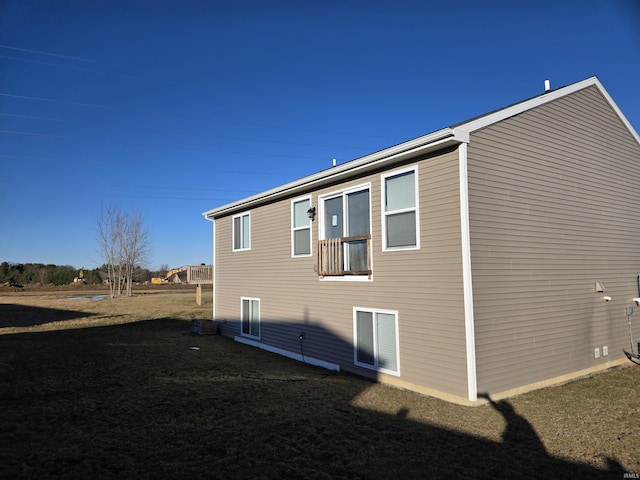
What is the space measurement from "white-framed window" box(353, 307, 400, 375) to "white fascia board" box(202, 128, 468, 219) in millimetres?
2848

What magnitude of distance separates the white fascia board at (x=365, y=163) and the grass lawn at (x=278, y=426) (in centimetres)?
413

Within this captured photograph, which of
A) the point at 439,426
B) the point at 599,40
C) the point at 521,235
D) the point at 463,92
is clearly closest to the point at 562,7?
the point at 599,40

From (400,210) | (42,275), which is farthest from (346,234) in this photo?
(42,275)

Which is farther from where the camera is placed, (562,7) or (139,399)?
(562,7)

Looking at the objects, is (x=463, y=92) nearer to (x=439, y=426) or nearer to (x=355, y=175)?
(x=355, y=175)

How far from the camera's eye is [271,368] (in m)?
9.14

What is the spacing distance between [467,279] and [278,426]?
139 inches

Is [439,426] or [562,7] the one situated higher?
[562,7]

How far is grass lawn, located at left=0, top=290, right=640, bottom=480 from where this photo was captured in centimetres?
389

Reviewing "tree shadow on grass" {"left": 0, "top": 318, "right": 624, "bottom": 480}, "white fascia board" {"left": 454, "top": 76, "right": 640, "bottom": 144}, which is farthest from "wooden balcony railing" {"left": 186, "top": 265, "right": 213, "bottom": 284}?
"white fascia board" {"left": 454, "top": 76, "right": 640, "bottom": 144}

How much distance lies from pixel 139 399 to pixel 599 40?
14205 millimetres

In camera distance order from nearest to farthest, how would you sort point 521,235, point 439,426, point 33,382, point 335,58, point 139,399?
point 439,426 < point 139,399 < point 33,382 < point 521,235 < point 335,58

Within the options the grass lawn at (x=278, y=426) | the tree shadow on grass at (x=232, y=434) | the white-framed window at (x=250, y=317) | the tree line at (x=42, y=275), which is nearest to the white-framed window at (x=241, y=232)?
the white-framed window at (x=250, y=317)

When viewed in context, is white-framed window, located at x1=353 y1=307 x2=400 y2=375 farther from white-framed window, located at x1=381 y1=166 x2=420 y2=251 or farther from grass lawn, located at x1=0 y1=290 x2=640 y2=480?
white-framed window, located at x1=381 y1=166 x2=420 y2=251
